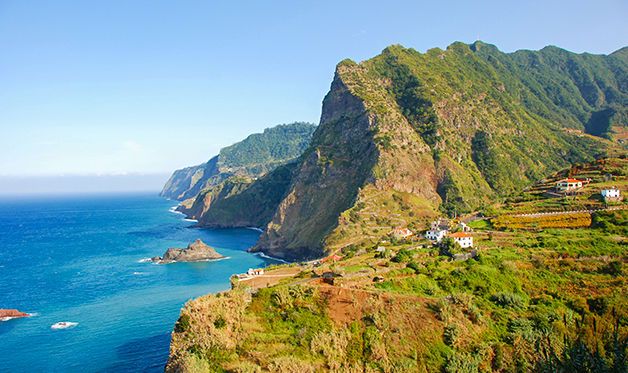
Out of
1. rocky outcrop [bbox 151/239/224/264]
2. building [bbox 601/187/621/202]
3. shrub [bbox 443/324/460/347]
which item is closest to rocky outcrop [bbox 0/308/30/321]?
rocky outcrop [bbox 151/239/224/264]

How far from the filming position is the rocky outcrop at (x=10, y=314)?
229ft

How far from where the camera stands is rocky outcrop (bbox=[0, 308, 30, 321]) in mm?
69812

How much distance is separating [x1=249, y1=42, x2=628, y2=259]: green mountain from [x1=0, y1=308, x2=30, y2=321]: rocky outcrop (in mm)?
58183

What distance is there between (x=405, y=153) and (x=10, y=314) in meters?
102

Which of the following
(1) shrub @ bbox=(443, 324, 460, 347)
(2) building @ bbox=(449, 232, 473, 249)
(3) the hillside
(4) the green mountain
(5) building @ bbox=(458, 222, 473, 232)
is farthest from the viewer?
(4) the green mountain

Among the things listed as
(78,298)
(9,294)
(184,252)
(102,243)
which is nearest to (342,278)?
(78,298)

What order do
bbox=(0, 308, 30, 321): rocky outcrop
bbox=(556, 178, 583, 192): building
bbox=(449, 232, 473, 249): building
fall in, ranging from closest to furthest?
1. bbox=(449, 232, 473, 249): building
2. bbox=(0, 308, 30, 321): rocky outcrop
3. bbox=(556, 178, 583, 192): building

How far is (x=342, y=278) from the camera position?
1901 inches

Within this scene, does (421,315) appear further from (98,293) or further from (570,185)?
(98,293)

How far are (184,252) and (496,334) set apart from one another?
90.8 metres

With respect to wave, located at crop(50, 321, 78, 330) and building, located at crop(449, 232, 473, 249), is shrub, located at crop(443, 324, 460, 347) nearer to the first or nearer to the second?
building, located at crop(449, 232, 473, 249)

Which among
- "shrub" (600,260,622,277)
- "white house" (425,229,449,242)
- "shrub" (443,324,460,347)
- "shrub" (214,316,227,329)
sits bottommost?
"shrub" (443,324,460,347)

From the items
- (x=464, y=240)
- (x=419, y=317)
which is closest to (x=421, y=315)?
(x=419, y=317)

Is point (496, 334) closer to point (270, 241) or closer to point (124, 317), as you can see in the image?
point (124, 317)
